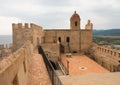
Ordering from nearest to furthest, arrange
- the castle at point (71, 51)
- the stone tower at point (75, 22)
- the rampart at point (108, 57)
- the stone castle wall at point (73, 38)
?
the castle at point (71, 51)
the rampart at point (108, 57)
the stone castle wall at point (73, 38)
the stone tower at point (75, 22)

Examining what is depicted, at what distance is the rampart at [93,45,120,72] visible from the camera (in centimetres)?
1927

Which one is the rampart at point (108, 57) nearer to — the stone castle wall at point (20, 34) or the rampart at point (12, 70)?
the stone castle wall at point (20, 34)

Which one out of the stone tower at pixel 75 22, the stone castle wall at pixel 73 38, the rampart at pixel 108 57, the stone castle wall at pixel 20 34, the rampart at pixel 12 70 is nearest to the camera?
the rampart at pixel 12 70

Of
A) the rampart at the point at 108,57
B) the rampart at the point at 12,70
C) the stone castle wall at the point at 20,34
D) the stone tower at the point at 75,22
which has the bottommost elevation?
the rampart at the point at 108,57

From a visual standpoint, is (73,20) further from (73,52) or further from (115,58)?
(115,58)

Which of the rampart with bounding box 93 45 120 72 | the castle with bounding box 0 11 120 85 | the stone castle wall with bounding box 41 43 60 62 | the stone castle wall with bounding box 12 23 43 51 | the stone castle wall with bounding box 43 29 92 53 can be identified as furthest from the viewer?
the stone castle wall with bounding box 43 29 92 53

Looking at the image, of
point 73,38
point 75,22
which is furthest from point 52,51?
point 75,22

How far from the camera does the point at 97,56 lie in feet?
82.6

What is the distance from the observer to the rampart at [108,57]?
1927 cm

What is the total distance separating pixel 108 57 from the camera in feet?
70.5

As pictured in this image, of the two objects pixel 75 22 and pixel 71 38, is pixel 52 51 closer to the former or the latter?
pixel 71 38

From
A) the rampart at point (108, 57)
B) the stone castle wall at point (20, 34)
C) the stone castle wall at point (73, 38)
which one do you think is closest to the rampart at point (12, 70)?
the stone castle wall at point (20, 34)

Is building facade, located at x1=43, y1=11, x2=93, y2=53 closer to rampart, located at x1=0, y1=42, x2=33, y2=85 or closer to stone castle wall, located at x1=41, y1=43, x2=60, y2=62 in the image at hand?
stone castle wall, located at x1=41, y1=43, x2=60, y2=62

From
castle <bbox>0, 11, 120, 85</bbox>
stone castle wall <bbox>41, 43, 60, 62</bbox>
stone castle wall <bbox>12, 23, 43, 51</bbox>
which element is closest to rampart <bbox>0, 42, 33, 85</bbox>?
castle <bbox>0, 11, 120, 85</bbox>
